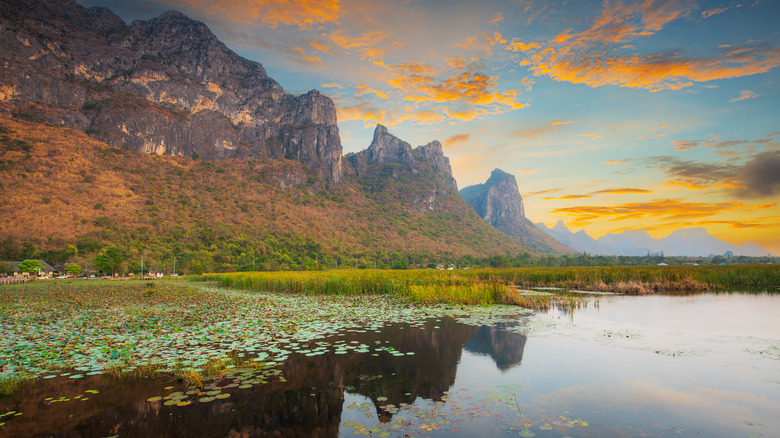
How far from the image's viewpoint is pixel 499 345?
32.6 ft

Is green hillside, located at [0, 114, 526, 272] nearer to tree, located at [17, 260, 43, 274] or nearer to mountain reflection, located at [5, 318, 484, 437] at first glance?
tree, located at [17, 260, 43, 274]

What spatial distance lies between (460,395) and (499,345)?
165 inches

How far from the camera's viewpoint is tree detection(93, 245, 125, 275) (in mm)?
65000

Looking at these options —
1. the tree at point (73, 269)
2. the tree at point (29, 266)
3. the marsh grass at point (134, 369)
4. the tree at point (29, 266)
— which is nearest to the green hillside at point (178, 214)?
the tree at point (73, 269)

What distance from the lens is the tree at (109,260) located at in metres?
65.0

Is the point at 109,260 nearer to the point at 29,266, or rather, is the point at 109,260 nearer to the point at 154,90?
the point at 29,266

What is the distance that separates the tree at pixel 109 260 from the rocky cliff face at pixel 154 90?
56.6m

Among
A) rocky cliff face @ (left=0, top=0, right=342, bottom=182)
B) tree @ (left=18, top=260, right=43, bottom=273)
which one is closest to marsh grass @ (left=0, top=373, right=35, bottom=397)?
tree @ (left=18, top=260, right=43, bottom=273)

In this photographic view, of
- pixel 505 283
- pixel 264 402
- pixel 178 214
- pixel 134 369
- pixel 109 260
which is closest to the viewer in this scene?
pixel 264 402

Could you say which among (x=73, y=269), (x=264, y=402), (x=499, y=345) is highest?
(x=264, y=402)

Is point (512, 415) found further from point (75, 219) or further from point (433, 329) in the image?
point (75, 219)

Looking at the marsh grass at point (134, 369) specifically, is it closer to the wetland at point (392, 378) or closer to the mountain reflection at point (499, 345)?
the wetland at point (392, 378)

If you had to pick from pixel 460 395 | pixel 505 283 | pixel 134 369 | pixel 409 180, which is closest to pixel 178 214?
pixel 505 283

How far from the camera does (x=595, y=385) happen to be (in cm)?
671
